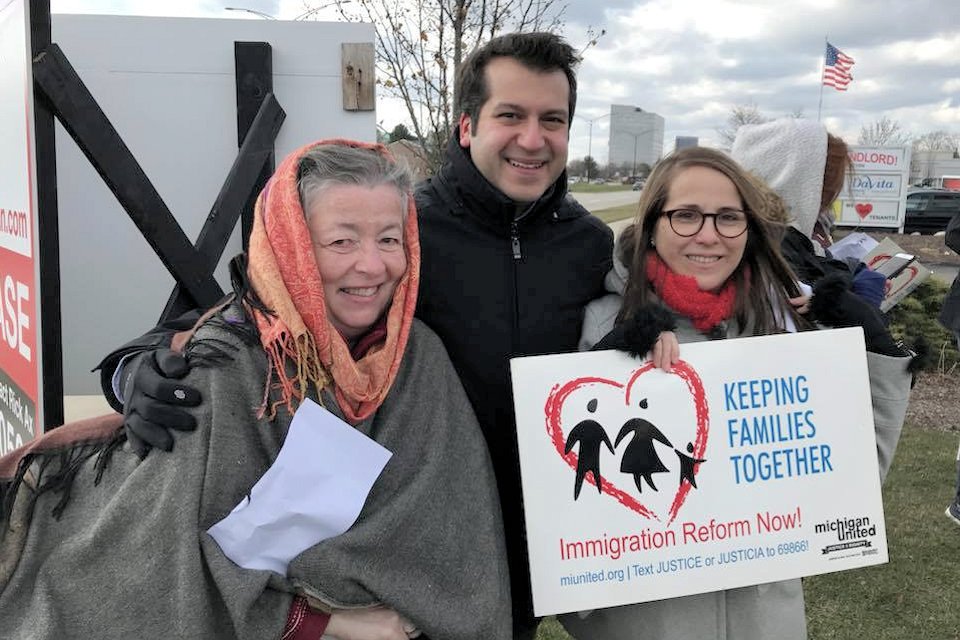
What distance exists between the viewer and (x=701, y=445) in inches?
74.4

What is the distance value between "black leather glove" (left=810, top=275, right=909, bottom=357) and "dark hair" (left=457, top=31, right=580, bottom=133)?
35.6 inches

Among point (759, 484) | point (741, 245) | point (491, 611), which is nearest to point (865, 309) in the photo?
point (741, 245)

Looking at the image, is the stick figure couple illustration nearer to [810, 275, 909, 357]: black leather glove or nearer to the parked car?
[810, 275, 909, 357]: black leather glove

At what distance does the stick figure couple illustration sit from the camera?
1.84m

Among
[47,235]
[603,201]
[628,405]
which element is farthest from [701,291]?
[603,201]

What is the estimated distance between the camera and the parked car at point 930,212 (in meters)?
24.5

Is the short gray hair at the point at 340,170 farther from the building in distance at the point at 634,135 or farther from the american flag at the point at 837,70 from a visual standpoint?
the building in distance at the point at 634,135

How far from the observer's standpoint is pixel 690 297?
192 cm

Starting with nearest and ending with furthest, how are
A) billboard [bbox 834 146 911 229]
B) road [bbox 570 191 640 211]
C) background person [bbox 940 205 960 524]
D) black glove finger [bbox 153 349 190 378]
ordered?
black glove finger [bbox 153 349 190 378] < background person [bbox 940 205 960 524] < billboard [bbox 834 146 911 229] < road [bbox 570 191 640 211]

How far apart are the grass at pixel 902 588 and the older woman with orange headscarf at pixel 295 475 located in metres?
2.28

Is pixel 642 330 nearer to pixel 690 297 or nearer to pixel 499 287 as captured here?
pixel 690 297

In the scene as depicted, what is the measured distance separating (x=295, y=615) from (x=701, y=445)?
1084mm

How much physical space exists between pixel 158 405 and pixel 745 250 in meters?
1.56

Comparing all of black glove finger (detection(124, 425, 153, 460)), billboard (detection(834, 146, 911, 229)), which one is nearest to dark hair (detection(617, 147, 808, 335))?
black glove finger (detection(124, 425, 153, 460))
